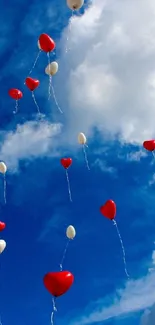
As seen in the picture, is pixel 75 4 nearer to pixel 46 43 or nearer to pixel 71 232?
pixel 46 43

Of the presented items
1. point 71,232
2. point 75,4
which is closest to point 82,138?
point 71,232

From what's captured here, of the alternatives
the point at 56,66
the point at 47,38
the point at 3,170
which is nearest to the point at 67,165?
the point at 3,170

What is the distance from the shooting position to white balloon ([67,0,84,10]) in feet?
49.2

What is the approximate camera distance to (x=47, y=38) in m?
16.5

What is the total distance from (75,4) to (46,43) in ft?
6.67

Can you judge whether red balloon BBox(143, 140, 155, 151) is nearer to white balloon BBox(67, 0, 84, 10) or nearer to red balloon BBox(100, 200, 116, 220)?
red balloon BBox(100, 200, 116, 220)

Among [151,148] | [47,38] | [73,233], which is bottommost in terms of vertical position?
[73,233]

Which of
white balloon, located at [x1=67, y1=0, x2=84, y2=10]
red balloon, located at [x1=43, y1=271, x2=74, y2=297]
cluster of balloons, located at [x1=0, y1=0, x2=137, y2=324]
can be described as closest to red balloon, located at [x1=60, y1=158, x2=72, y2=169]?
cluster of balloons, located at [x1=0, y1=0, x2=137, y2=324]

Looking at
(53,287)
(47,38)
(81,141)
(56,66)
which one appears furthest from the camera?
(81,141)

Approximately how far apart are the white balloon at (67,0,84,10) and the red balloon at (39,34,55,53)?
1760 millimetres

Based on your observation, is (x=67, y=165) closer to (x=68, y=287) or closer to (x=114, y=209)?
(x=114, y=209)

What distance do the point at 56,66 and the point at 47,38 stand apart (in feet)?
4.42

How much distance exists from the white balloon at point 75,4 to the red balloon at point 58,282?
27.8 feet

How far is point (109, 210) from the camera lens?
17922mm
